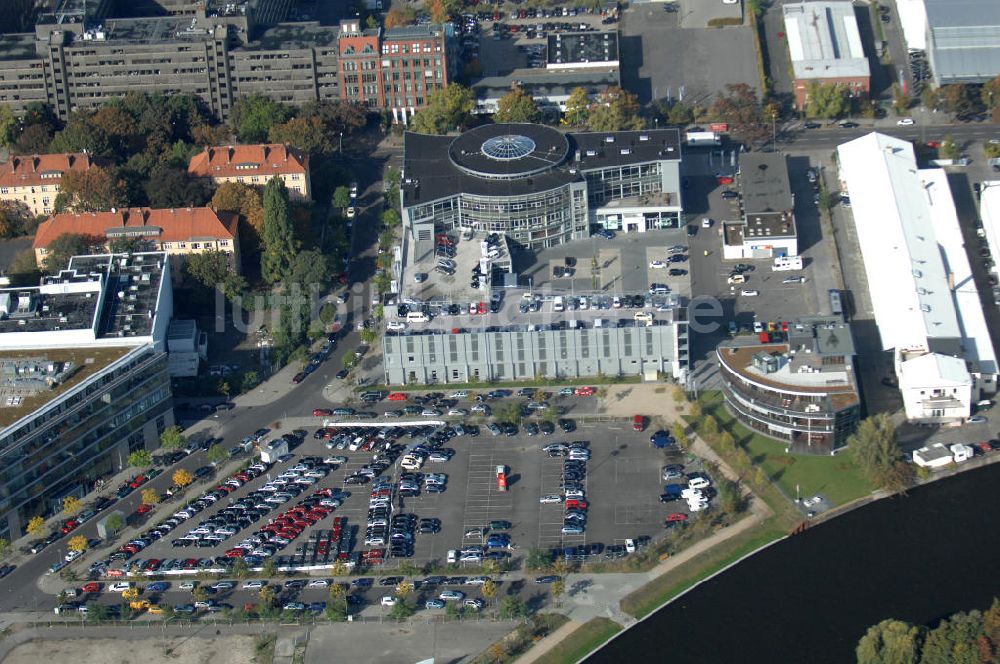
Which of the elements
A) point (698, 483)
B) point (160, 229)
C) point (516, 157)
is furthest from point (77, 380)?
point (698, 483)

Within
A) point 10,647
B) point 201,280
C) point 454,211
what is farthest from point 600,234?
point 10,647

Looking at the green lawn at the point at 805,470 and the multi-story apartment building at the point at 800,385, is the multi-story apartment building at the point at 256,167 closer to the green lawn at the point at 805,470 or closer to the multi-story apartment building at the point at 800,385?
the multi-story apartment building at the point at 800,385

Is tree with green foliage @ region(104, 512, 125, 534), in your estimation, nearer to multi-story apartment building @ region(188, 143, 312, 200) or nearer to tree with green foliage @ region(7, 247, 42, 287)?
tree with green foliage @ region(7, 247, 42, 287)

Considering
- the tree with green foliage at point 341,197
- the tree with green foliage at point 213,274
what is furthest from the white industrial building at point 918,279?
the tree with green foliage at point 213,274

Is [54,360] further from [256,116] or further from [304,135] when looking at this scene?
[256,116]

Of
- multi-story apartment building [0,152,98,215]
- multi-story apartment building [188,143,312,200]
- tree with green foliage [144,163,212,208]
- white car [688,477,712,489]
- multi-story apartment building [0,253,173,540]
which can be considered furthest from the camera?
multi-story apartment building [0,152,98,215]

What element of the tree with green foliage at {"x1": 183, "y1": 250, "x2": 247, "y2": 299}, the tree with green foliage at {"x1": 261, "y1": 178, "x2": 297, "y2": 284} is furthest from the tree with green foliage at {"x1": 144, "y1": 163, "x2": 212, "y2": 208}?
the tree with green foliage at {"x1": 183, "y1": 250, "x2": 247, "y2": 299}
